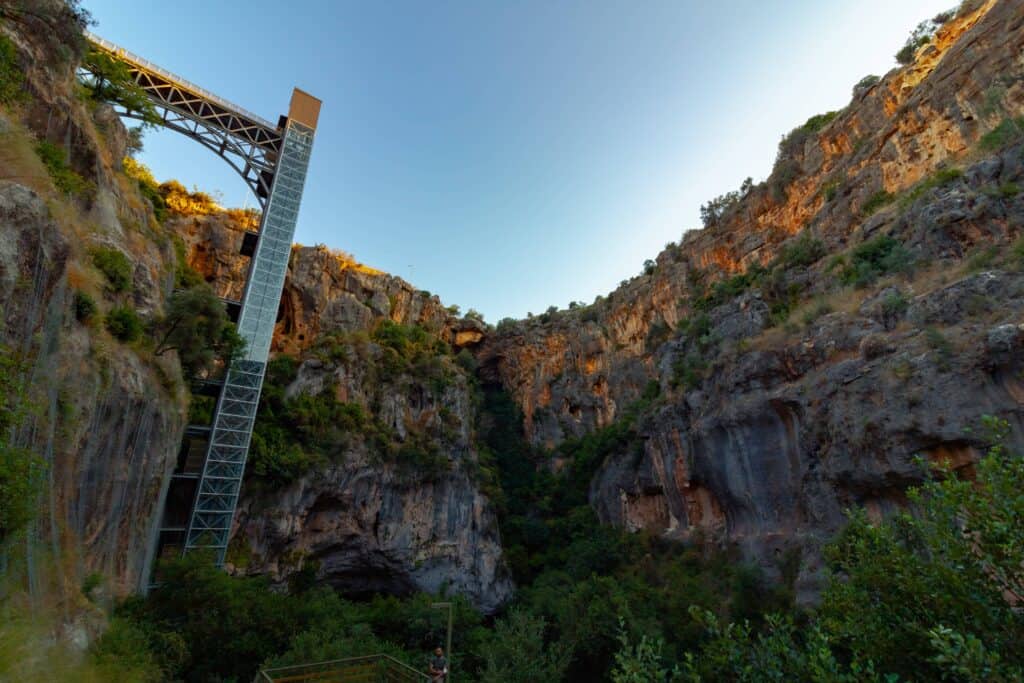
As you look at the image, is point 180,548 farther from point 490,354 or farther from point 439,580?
point 490,354

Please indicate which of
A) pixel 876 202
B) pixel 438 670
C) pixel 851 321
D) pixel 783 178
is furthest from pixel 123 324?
pixel 783 178

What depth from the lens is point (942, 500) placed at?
6.13 meters

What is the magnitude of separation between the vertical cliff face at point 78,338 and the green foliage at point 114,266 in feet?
0.30

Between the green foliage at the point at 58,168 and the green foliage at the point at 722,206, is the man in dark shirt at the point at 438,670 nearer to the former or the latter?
the green foliage at the point at 58,168

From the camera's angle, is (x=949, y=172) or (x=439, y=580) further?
(x=439, y=580)

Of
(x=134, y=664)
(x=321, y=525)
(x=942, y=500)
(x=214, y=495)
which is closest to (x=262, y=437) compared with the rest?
(x=214, y=495)

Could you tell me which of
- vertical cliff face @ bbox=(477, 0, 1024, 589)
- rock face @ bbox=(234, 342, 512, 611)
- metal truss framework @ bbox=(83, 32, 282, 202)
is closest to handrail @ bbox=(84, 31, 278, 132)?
metal truss framework @ bbox=(83, 32, 282, 202)

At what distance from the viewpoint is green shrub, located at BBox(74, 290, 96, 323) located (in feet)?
35.8

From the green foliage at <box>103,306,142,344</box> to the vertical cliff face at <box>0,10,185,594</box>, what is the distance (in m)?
0.21

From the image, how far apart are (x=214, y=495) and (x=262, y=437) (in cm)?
367

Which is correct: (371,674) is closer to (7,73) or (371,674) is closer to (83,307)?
(83,307)

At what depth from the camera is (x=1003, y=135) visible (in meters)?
19.0

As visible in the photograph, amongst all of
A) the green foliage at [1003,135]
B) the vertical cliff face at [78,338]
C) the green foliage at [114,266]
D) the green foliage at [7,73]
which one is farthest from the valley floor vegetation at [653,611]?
the green foliage at [1003,135]

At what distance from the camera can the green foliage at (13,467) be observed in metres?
6.66
